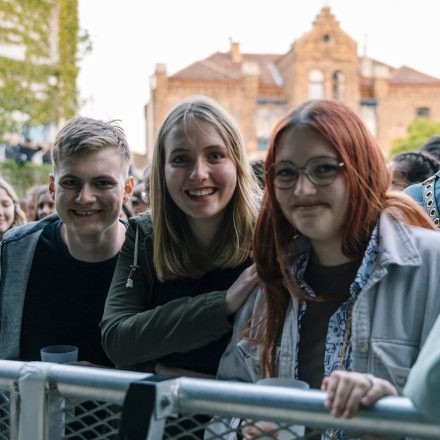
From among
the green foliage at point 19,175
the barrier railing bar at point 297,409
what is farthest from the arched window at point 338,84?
the barrier railing bar at point 297,409

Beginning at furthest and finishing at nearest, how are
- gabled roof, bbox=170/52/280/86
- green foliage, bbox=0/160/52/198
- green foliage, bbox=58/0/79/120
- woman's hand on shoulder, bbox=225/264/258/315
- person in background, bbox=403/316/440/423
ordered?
gabled roof, bbox=170/52/280/86
green foliage, bbox=58/0/79/120
green foliage, bbox=0/160/52/198
woman's hand on shoulder, bbox=225/264/258/315
person in background, bbox=403/316/440/423

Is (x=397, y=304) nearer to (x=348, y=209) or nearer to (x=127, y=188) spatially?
(x=348, y=209)

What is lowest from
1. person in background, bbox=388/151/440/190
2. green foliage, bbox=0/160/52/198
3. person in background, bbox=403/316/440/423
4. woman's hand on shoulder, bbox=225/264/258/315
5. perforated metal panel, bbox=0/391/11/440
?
perforated metal panel, bbox=0/391/11/440

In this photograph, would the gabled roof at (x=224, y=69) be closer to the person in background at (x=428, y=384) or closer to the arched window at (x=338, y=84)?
the arched window at (x=338, y=84)

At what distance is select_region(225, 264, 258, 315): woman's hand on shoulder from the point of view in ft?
6.26

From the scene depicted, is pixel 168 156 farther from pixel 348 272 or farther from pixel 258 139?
pixel 258 139

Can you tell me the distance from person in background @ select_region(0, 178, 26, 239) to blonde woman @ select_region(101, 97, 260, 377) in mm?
2816

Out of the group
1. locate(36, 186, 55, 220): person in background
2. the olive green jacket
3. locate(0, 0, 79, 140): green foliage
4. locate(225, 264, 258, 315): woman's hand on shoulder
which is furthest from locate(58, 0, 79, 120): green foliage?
locate(225, 264, 258, 315): woman's hand on shoulder

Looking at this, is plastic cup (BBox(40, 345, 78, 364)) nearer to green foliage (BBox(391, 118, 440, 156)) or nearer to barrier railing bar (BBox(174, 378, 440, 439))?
barrier railing bar (BBox(174, 378, 440, 439))

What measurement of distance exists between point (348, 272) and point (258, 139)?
4675 centimetres

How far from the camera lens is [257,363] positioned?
6.05ft

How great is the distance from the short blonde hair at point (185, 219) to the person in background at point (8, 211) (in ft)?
9.40

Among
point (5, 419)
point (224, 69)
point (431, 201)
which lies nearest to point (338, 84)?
point (224, 69)

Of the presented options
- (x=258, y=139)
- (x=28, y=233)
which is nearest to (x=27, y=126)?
(x=28, y=233)
